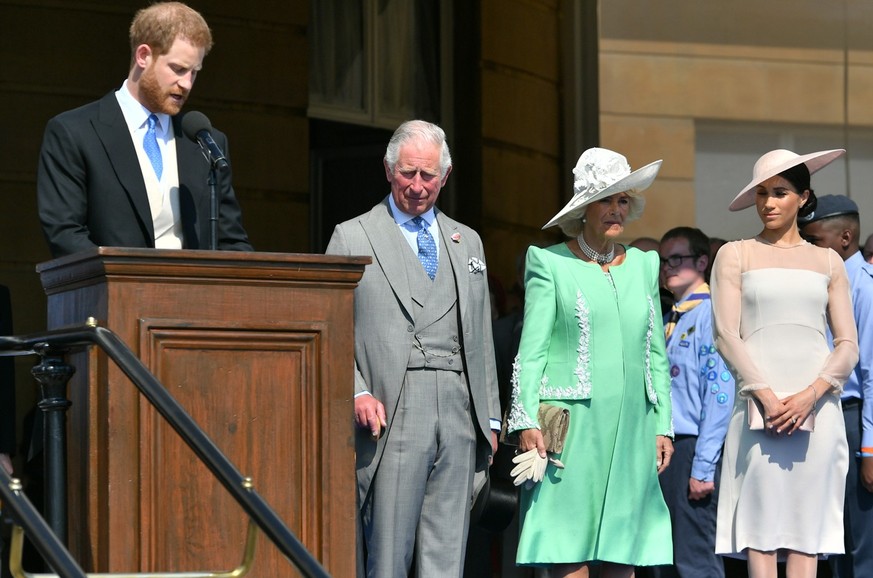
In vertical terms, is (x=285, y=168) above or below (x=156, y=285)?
above

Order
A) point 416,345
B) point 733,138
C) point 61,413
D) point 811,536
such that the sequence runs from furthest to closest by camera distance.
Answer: point 733,138
point 811,536
point 416,345
point 61,413

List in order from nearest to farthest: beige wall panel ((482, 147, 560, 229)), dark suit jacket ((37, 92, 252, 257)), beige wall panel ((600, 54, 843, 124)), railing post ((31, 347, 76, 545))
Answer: railing post ((31, 347, 76, 545)) → dark suit jacket ((37, 92, 252, 257)) → beige wall panel ((600, 54, 843, 124)) → beige wall panel ((482, 147, 560, 229))

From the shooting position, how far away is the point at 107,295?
4168 mm

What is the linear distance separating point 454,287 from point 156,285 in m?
1.51

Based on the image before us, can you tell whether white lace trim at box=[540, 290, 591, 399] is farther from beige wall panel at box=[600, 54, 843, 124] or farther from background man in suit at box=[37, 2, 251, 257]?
beige wall panel at box=[600, 54, 843, 124]

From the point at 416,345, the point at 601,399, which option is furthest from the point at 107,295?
the point at 601,399

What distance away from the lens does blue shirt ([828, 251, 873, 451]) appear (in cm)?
633

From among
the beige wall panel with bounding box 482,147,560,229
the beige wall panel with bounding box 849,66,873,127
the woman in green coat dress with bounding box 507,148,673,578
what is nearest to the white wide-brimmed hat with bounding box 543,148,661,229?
the woman in green coat dress with bounding box 507,148,673,578

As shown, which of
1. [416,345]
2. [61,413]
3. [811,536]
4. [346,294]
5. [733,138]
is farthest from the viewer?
[733,138]

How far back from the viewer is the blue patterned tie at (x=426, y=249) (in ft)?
18.2

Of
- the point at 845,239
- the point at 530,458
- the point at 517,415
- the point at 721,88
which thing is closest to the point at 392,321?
the point at 517,415

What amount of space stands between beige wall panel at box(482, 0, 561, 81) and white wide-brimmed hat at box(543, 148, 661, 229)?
532cm

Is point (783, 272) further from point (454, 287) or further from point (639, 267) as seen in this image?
point (454, 287)

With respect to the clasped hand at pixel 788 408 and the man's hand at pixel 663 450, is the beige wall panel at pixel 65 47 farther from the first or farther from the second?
the clasped hand at pixel 788 408
